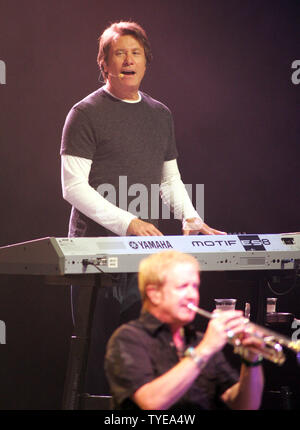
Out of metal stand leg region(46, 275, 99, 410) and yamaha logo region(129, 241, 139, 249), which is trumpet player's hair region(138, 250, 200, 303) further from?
metal stand leg region(46, 275, 99, 410)

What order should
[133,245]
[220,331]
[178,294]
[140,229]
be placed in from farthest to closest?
[140,229] → [133,245] → [178,294] → [220,331]

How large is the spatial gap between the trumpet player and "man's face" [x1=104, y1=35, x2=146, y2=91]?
2.12 meters

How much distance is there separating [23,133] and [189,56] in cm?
135

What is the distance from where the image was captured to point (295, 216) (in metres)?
5.88

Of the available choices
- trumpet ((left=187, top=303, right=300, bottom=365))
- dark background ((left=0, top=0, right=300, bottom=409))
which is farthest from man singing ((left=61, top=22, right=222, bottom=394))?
trumpet ((left=187, top=303, right=300, bottom=365))

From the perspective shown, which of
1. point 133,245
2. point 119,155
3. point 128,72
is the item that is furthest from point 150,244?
point 128,72

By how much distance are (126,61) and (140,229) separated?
1.12 meters

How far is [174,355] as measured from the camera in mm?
2729

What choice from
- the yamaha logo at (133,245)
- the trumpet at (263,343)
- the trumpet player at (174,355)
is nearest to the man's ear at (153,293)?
the trumpet player at (174,355)

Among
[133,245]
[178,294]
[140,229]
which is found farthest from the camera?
[140,229]

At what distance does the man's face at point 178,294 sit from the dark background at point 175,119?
6.20ft

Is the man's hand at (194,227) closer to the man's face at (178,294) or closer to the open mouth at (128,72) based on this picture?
the open mouth at (128,72)

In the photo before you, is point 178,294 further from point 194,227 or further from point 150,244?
point 194,227
